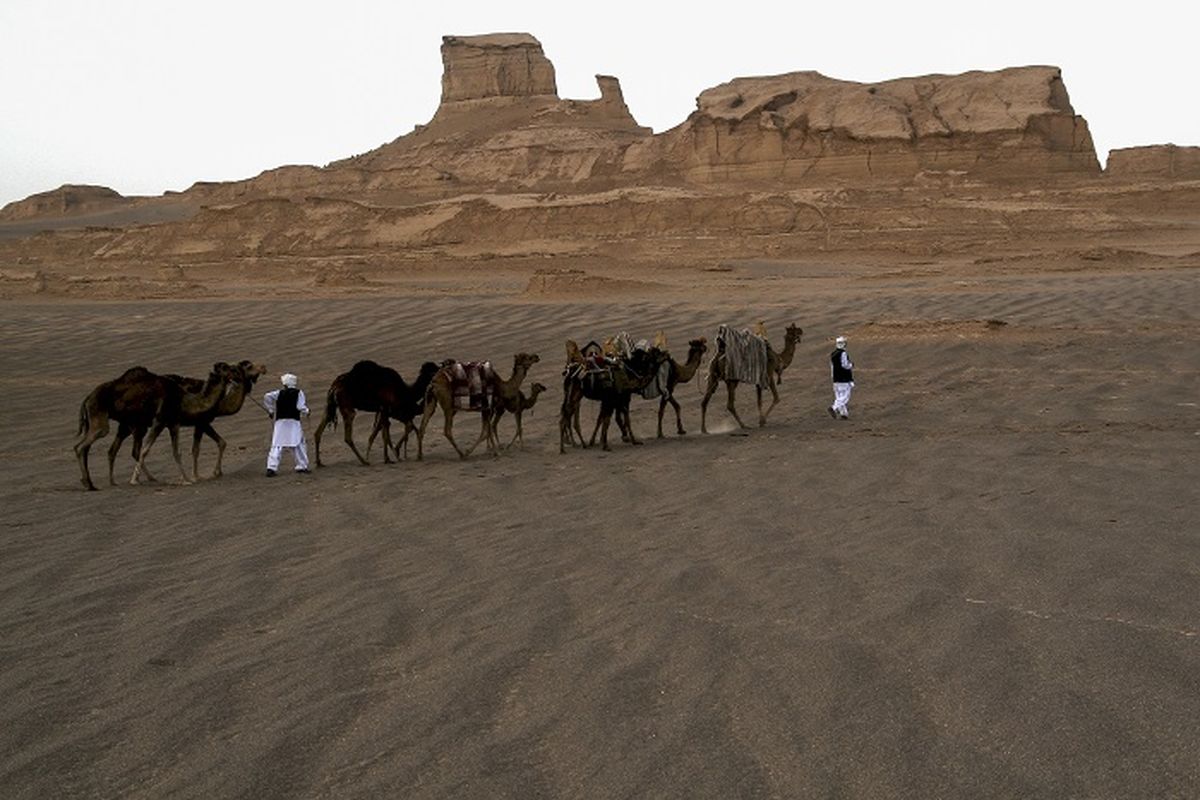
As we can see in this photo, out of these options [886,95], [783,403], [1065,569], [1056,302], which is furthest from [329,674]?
[886,95]

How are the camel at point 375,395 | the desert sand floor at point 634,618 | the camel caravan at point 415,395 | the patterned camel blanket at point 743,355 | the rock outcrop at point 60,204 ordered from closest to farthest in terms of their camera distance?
the desert sand floor at point 634,618, the camel caravan at point 415,395, the camel at point 375,395, the patterned camel blanket at point 743,355, the rock outcrop at point 60,204

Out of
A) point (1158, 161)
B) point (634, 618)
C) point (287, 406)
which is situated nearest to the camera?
point (634, 618)

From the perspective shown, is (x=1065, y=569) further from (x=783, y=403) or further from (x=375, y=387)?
(x=783, y=403)

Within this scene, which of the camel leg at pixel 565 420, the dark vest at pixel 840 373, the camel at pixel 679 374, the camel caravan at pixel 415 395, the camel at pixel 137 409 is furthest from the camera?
the dark vest at pixel 840 373

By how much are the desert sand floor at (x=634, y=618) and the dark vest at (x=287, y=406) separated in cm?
60

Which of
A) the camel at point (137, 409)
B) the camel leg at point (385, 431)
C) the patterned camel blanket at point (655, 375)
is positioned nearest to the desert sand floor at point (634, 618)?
the camel leg at point (385, 431)

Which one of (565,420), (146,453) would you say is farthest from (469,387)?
(146,453)

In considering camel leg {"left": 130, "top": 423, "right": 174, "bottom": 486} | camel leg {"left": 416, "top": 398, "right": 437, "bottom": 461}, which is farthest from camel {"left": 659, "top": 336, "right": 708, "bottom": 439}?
camel leg {"left": 130, "top": 423, "right": 174, "bottom": 486}

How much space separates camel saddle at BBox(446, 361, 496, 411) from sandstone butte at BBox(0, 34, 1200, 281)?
3763 centimetres

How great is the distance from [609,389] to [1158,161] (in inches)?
2856

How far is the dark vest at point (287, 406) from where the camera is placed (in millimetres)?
12513

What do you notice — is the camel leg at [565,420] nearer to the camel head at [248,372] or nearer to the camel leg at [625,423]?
the camel leg at [625,423]

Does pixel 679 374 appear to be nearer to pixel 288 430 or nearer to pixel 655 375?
pixel 655 375

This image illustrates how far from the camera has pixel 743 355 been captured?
15047mm
